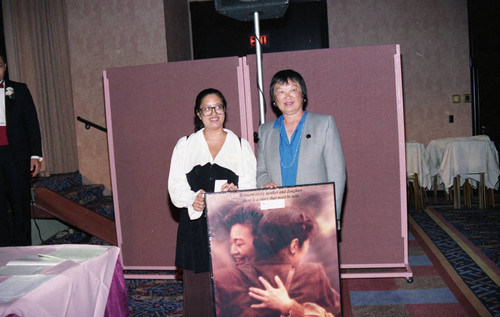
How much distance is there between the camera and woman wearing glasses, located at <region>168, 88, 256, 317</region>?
216 cm

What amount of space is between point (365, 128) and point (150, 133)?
1.70 m

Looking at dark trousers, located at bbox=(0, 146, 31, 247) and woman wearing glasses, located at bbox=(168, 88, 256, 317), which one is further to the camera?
dark trousers, located at bbox=(0, 146, 31, 247)

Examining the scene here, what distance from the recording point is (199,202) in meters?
2.07

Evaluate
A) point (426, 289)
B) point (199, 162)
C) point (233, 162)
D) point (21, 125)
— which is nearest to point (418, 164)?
point (426, 289)

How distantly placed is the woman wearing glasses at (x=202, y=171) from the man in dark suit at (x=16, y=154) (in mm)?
1524

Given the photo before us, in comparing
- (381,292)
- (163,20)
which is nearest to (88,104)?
(163,20)

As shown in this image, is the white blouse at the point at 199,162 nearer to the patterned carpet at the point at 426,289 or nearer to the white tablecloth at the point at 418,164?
the patterned carpet at the point at 426,289

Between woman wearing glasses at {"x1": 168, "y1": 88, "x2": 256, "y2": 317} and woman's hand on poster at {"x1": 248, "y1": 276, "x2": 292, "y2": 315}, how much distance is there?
471 mm

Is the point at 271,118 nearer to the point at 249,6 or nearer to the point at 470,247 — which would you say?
the point at 249,6

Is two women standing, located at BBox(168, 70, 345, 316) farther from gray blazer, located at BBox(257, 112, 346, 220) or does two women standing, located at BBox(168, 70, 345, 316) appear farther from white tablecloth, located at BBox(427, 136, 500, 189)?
white tablecloth, located at BBox(427, 136, 500, 189)

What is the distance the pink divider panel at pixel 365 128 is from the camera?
10.3 feet

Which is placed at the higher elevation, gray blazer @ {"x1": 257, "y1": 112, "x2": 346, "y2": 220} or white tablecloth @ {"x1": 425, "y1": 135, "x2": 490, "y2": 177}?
gray blazer @ {"x1": 257, "y1": 112, "x2": 346, "y2": 220}

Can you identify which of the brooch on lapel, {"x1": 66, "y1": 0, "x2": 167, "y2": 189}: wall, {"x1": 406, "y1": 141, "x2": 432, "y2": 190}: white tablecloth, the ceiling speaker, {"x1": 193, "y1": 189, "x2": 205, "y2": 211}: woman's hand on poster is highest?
{"x1": 66, "y1": 0, "x2": 167, "y2": 189}: wall

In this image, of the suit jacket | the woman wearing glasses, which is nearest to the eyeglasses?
the woman wearing glasses
